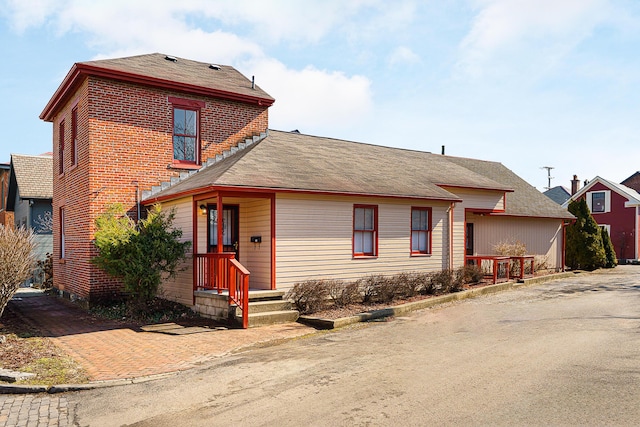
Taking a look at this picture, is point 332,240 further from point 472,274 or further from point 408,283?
point 472,274

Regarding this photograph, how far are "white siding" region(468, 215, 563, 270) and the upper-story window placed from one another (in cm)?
1197

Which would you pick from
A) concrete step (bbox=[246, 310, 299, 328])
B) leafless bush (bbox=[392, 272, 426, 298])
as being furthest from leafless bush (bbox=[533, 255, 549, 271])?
concrete step (bbox=[246, 310, 299, 328])

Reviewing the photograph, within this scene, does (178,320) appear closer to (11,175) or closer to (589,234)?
(11,175)

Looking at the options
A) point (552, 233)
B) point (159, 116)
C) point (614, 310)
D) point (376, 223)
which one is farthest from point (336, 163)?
point (552, 233)

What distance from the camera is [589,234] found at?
26.7 m

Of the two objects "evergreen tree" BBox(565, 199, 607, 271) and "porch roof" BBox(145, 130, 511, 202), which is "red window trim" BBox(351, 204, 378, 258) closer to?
"porch roof" BBox(145, 130, 511, 202)

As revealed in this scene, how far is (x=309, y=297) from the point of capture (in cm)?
1264

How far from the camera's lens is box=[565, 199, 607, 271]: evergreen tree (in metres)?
26.5

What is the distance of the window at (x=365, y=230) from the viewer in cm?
1488

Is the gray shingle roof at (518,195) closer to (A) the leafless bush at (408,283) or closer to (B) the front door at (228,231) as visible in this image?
(A) the leafless bush at (408,283)

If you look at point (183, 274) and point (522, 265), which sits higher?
point (183, 274)

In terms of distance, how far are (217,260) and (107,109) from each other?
6.00 meters

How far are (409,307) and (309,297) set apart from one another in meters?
2.83

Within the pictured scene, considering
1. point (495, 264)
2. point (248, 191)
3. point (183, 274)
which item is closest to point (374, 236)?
point (248, 191)
